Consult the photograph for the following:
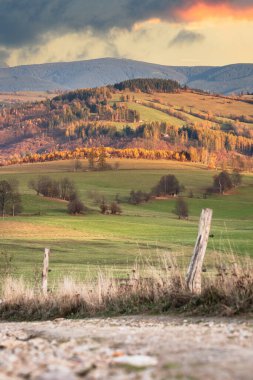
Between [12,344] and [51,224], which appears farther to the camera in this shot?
[51,224]

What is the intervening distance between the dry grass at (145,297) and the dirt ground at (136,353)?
105 centimetres

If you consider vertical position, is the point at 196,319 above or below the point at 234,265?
below

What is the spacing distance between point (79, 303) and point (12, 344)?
6.65m

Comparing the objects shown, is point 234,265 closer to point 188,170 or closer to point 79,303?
point 79,303

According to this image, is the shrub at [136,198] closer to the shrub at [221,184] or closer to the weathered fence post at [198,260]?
the shrub at [221,184]

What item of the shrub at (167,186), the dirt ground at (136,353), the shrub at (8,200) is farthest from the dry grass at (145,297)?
the shrub at (167,186)

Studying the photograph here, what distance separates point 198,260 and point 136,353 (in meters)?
6.16

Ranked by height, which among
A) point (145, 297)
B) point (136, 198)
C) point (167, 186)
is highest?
point (167, 186)

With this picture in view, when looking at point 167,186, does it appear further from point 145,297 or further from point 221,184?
point 145,297

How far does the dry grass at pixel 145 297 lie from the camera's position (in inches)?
503

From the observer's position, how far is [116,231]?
263ft

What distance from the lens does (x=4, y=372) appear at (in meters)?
7.03

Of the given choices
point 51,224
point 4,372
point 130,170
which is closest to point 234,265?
point 4,372

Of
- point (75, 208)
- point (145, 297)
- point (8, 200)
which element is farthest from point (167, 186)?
point (145, 297)
